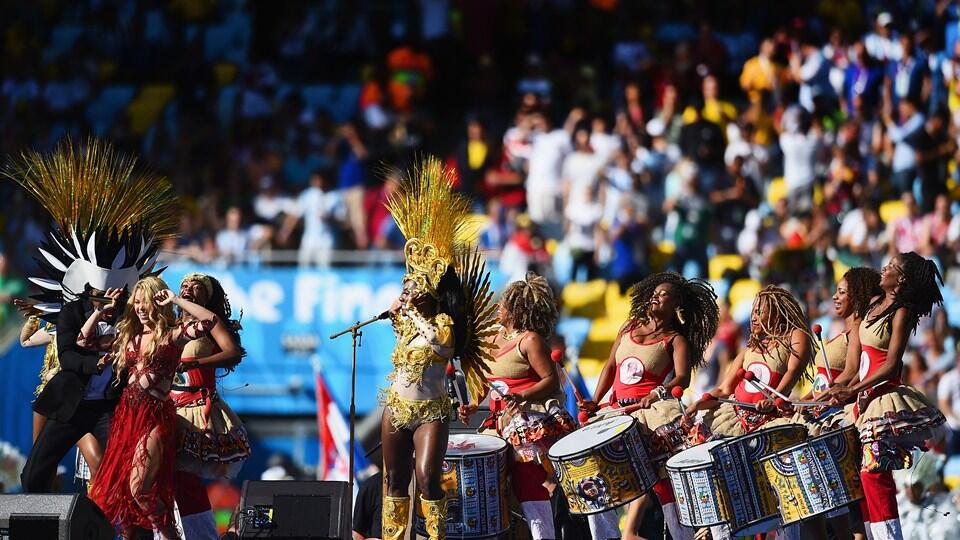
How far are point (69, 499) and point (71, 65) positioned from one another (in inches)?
538

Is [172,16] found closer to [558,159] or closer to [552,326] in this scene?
[558,159]

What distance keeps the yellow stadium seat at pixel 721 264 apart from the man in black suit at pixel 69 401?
26.3 feet

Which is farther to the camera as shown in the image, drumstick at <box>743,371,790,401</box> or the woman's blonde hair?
drumstick at <box>743,371,790,401</box>

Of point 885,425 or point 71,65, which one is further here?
point 71,65

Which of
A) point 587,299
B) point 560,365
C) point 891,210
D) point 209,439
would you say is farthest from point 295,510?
point 891,210

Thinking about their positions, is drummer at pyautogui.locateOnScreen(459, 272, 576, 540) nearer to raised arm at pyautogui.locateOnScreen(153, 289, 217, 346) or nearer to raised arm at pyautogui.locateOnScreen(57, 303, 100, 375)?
raised arm at pyautogui.locateOnScreen(153, 289, 217, 346)

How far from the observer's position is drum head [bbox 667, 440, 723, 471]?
9.22m

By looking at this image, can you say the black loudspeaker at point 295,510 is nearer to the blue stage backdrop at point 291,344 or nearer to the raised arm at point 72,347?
the raised arm at point 72,347

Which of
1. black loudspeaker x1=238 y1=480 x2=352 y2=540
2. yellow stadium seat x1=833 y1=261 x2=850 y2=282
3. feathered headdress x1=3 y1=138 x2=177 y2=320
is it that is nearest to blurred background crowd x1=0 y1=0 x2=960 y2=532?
yellow stadium seat x1=833 y1=261 x2=850 y2=282

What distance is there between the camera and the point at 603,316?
56.4 ft

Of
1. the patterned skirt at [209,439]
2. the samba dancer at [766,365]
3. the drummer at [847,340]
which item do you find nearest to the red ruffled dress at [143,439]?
the patterned skirt at [209,439]

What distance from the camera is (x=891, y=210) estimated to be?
16438 mm

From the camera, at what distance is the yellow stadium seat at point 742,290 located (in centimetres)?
1603

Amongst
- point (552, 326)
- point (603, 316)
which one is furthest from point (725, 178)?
point (552, 326)
